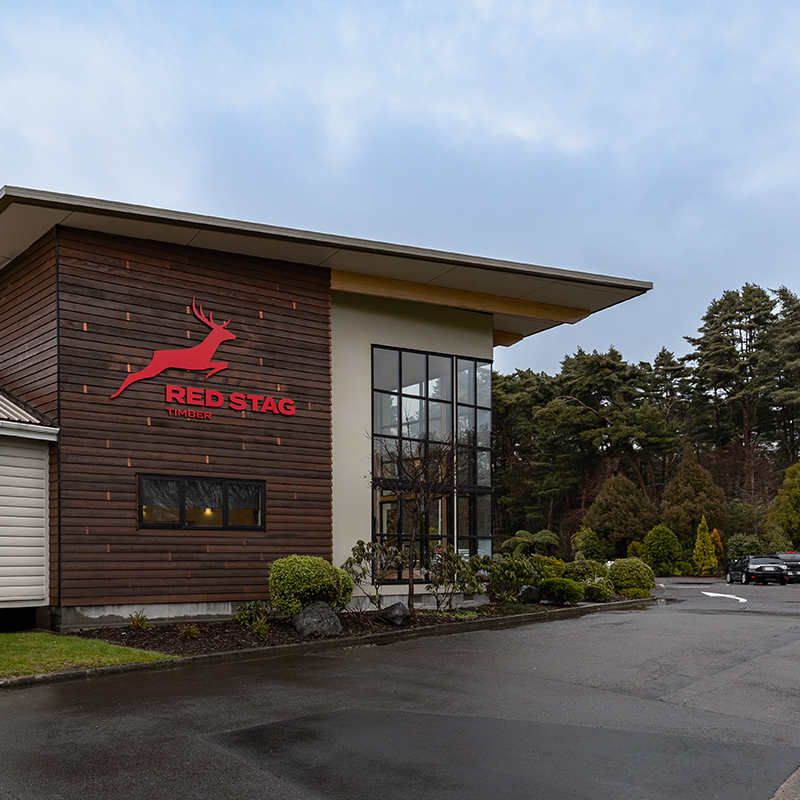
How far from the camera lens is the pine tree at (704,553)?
3675cm

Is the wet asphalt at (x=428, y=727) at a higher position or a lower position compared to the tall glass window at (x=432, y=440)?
lower

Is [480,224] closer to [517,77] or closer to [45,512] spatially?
[517,77]

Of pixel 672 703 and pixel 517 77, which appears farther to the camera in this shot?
pixel 517 77

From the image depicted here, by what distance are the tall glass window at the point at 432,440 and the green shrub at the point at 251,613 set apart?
143 inches

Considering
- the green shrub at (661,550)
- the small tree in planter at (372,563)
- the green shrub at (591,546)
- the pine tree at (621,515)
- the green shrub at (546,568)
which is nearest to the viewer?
the small tree in planter at (372,563)

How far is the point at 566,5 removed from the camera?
2109 centimetres

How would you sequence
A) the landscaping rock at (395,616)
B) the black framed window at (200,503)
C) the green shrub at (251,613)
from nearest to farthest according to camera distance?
the green shrub at (251,613), the black framed window at (200,503), the landscaping rock at (395,616)

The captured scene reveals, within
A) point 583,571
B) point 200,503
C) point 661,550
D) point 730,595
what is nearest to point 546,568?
point 583,571

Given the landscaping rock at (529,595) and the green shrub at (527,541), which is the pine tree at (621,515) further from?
the landscaping rock at (529,595)

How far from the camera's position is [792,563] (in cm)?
3169

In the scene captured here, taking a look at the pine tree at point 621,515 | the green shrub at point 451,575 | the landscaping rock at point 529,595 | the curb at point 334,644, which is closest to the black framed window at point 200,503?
the curb at point 334,644

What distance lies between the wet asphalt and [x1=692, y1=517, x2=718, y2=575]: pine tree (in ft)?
84.0

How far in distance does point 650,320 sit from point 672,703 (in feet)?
274

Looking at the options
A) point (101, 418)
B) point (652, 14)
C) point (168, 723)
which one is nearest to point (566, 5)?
point (652, 14)
